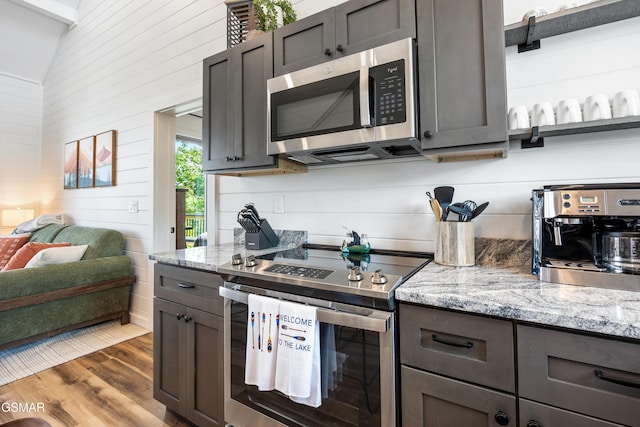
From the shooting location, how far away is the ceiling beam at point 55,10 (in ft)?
12.5

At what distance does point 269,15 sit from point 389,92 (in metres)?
1.09

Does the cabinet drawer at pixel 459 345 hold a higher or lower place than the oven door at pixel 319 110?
lower

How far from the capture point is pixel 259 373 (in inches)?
49.0

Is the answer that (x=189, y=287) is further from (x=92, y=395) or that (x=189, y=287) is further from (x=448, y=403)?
(x=448, y=403)

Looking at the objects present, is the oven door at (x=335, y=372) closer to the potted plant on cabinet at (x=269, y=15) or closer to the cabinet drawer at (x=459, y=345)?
the cabinet drawer at (x=459, y=345)

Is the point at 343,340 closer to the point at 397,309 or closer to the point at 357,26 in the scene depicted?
the point at 397,309

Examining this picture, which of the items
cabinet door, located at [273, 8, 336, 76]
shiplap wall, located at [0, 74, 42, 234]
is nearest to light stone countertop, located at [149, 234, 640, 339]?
cabinet door, located at [273, 8, 336, 76]

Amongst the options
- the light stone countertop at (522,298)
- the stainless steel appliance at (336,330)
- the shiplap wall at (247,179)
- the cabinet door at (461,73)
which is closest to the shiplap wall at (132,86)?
the shiplap wall at (247,179)

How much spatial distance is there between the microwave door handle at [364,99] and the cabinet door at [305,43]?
0.89ft

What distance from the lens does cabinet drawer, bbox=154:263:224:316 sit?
1.49 meters

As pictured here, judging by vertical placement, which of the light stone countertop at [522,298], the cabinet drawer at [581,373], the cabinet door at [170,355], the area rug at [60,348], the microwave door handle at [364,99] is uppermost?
the microwave door handle at [364,99]

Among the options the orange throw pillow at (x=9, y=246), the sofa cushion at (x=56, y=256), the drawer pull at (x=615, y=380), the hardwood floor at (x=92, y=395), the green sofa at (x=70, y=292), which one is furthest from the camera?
the orange throw pillow at (x=9, y=246)

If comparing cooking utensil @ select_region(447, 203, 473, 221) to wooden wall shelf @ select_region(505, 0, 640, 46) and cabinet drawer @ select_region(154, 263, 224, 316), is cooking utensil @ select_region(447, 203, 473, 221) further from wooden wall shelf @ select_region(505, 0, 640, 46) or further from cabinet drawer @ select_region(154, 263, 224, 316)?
cabinet drawer @ select_region(154, 263, 224, 316)

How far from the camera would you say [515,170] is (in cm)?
142
